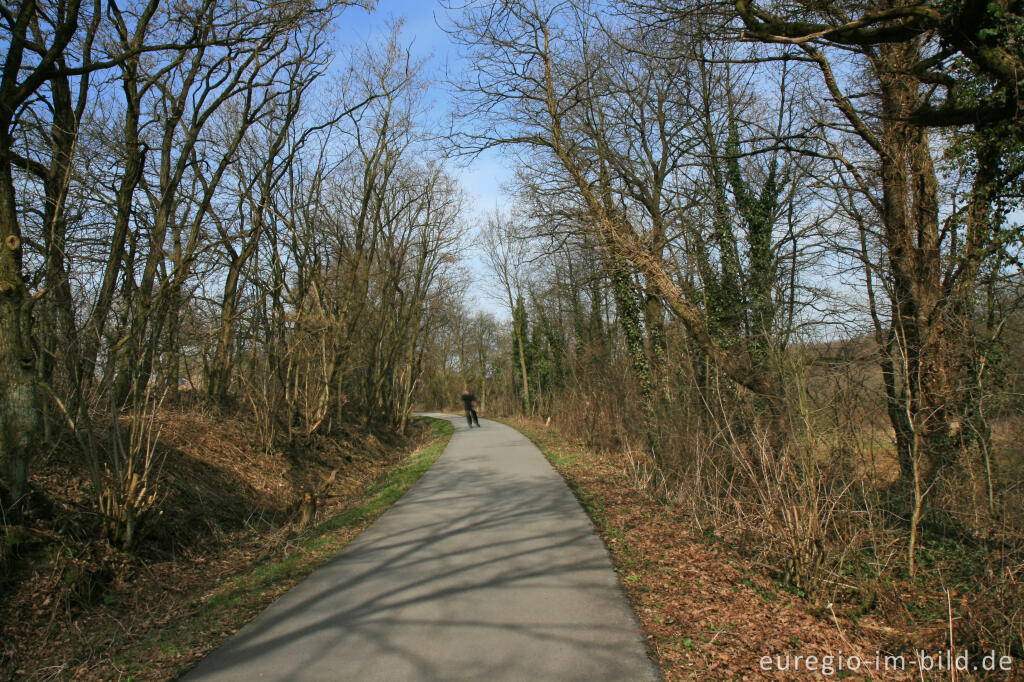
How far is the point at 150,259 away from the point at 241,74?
583 cm

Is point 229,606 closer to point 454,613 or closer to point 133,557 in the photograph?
point 133,557

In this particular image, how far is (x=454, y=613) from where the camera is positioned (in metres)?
5.07

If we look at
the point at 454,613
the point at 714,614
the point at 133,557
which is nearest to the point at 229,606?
the point at 133,557

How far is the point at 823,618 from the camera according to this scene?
504cm

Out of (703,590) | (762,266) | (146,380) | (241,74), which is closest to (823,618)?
(703,590)

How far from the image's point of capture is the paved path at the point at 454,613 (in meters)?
4.12

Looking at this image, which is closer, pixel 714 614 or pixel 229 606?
pixel 714 614

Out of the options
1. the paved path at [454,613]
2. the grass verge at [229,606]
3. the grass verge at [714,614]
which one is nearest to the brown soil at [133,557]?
the grass verge at [229,606]

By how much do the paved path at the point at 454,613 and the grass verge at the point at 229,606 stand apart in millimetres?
202

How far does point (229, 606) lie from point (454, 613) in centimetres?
223

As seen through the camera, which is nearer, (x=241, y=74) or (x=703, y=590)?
(x=703, y=590)

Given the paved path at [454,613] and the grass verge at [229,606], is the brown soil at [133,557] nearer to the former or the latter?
the grass verge at [229,606]

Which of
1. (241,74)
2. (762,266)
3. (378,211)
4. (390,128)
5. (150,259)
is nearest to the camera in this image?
(150,259)

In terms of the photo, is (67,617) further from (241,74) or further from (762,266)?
(762,266)
